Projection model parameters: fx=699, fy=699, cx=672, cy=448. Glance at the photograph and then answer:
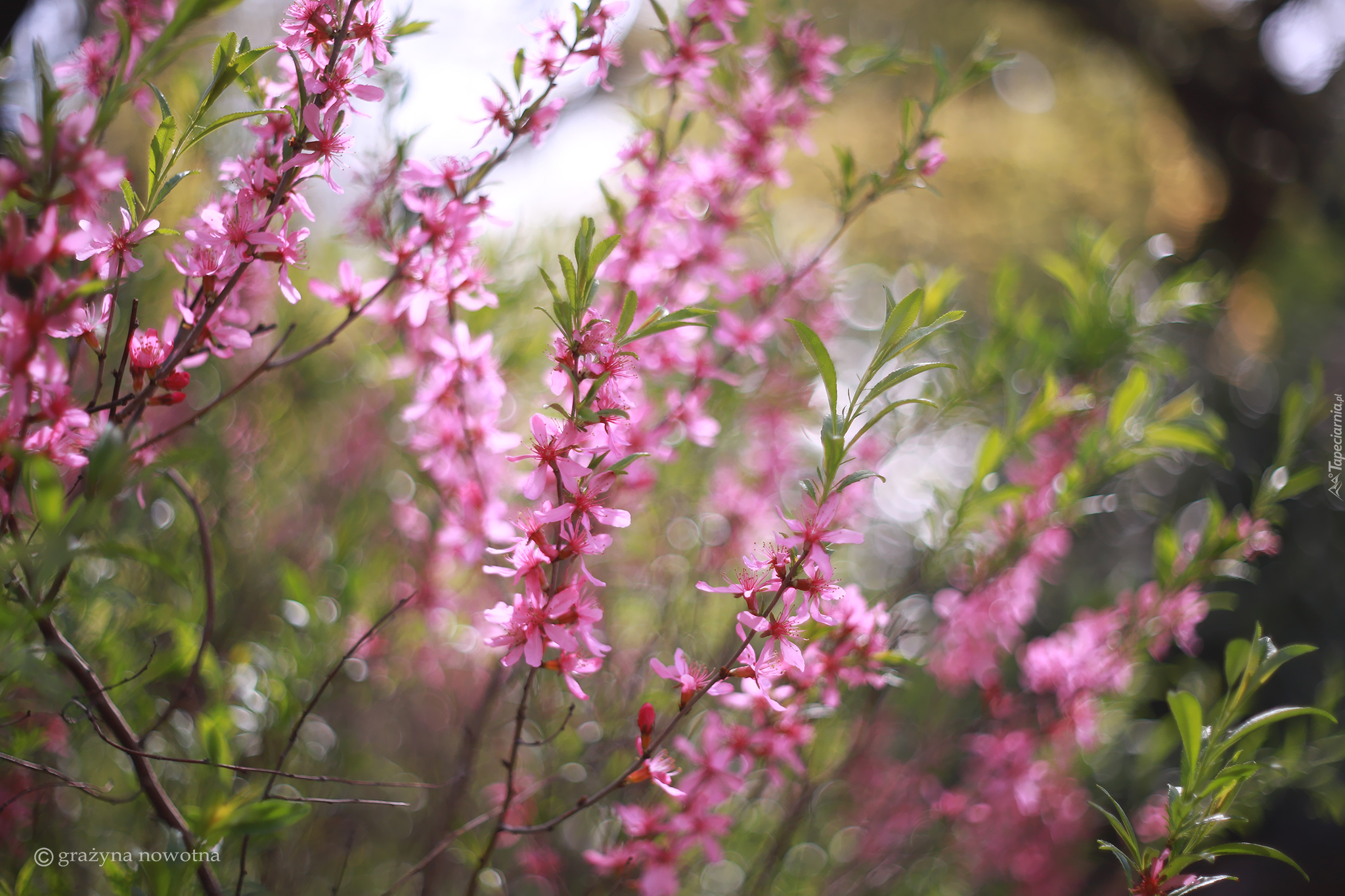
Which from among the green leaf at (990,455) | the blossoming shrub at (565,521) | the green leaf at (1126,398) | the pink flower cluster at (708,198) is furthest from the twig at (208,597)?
the green leaf at (1126,398)

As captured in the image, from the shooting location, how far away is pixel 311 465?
219cm

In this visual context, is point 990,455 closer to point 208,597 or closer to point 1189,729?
point 1189,729

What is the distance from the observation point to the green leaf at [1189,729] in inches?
28.7

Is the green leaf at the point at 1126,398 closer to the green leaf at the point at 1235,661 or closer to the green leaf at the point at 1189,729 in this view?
the green leaf at the point at 1235,661

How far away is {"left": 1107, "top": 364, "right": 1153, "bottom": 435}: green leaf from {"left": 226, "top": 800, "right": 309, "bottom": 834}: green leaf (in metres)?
1.31

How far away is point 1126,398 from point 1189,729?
66cm

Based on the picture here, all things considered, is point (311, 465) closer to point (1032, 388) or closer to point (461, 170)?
point (461, 170)

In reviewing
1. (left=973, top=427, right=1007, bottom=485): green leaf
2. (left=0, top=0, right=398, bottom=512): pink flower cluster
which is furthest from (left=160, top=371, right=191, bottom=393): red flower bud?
(left=973, top=427, right=1007, bottom=485): green leaf

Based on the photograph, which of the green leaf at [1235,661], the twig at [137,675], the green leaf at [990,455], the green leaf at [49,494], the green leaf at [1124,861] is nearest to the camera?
the green leaf at [49,494]

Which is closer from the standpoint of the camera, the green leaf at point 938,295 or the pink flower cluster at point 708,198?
the pink flower cluster at point 708,198

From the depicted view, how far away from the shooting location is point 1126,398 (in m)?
1.22

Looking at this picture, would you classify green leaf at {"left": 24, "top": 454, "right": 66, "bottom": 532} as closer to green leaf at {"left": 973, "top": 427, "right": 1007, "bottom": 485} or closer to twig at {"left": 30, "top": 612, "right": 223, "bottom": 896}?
twig at {"left": 30, "top": 612, "right": 223, "bottom": 896}

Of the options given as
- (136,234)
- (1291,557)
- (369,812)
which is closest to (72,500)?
(136,234)

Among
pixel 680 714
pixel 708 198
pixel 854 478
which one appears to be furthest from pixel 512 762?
pixel 708 198
